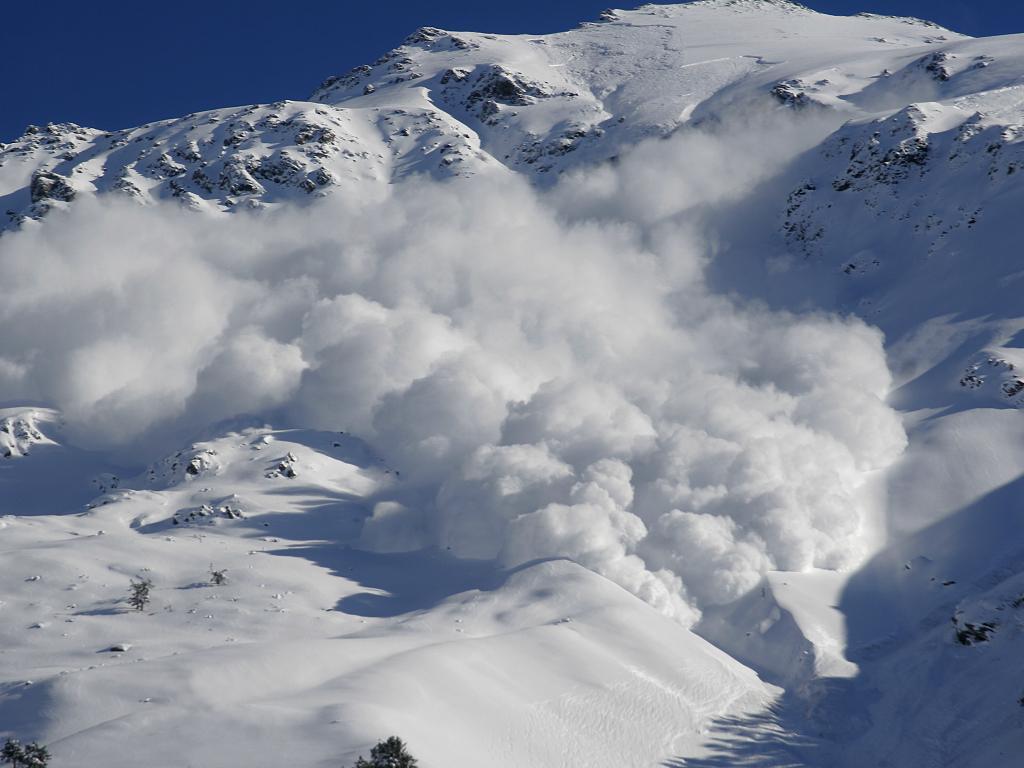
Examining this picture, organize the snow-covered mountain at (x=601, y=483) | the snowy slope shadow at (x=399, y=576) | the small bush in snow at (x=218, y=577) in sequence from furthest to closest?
the snowy slope shadow at (x=399, y=576) → the small bush in snow at (x=218, y=577) → the snow-covered mountain at (x=601, y=483)

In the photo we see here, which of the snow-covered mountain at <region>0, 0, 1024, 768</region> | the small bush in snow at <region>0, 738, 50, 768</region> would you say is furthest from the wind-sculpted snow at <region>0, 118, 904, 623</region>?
the small bush in snow at <region>0, 738, 50, 768</region>

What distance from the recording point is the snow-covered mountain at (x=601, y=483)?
6769 cm

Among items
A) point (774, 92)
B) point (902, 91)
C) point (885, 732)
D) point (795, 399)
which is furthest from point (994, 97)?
point (885, 732)

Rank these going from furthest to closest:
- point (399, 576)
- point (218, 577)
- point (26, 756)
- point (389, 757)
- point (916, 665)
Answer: point (399, 576) < point (218, 577) < point (916, 665) < point (26, 756) < point (389, 757)

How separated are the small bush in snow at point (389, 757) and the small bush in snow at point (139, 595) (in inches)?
1597

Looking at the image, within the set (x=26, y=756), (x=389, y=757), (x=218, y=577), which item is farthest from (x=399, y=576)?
(x=389, y=757)

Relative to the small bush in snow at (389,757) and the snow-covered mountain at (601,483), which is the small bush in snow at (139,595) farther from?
the small bush in snow at (389,757)

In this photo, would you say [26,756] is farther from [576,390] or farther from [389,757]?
[576,390]

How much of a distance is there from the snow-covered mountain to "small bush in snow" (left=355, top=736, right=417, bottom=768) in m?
2.79

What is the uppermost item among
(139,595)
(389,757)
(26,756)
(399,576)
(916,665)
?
(399,576)

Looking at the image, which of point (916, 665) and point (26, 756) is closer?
point (26, 756)

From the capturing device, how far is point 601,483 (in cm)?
10831

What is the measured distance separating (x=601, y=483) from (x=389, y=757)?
205ft

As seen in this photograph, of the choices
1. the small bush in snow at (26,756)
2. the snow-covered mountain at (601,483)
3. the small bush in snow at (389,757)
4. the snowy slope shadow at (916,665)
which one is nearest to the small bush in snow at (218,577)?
the snow-covered mountain at (601,483)
